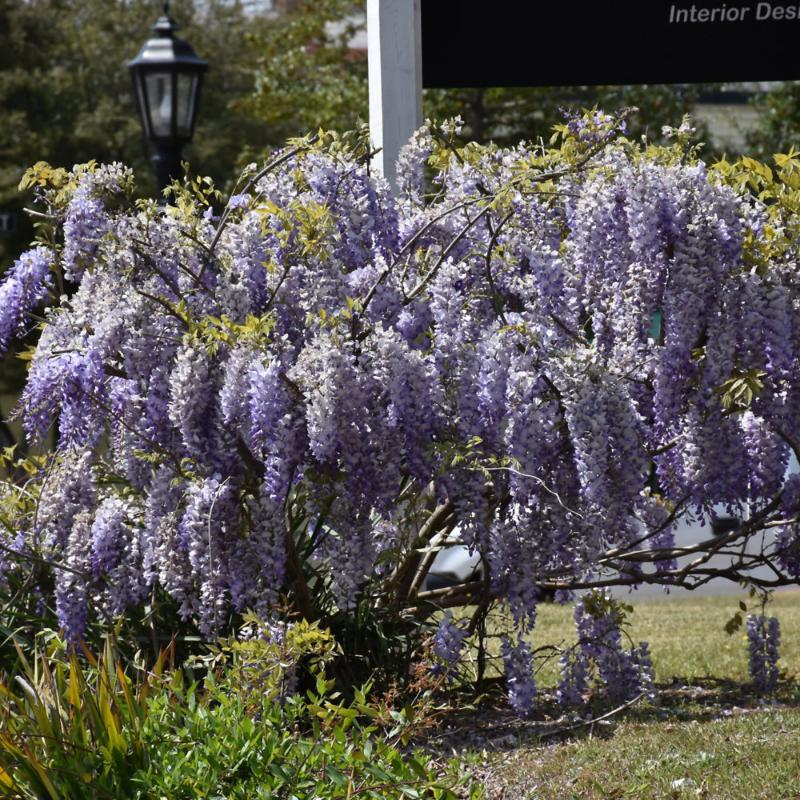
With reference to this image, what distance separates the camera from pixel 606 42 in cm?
891

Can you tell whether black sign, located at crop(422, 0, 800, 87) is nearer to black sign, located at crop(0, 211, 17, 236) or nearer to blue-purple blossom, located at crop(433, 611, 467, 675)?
blue-purple blossom, located at crop(433, 611, 467, 675)

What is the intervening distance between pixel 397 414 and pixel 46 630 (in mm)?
2097

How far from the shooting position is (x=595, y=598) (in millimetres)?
6164

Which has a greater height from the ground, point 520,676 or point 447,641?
point 447,641

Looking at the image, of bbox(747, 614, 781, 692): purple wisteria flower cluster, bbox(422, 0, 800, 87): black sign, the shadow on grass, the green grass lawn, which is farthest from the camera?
bbox(422, 0, 800, 87): black sign

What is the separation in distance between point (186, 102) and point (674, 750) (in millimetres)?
7286

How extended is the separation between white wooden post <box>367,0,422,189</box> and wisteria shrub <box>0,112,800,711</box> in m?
1.45

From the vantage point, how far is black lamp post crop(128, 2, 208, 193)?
10.8m

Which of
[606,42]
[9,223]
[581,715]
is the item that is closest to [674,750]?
[581,715]

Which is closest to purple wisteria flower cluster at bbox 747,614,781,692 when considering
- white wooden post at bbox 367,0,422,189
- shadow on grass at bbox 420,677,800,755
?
shadow on grass at bbox 420,677,800,755

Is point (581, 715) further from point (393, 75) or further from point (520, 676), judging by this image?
point (393, 75)

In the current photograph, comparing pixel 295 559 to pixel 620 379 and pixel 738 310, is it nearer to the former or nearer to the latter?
pixel 620 379

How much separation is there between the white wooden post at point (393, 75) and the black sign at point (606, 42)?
2.09 ft

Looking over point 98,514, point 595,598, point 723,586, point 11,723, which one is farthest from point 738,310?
point 723,586
